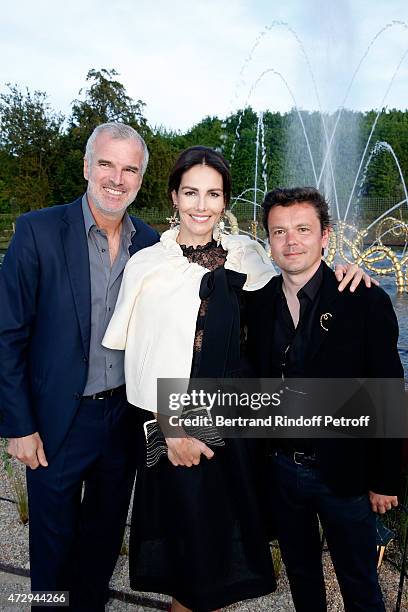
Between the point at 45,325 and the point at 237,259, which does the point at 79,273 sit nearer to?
the point at 45,325

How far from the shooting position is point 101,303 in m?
2.40

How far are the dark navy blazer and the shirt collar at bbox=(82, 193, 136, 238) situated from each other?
37mm

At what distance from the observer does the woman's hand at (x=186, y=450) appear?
2180mm

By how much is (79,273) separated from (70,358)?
14.8 inches

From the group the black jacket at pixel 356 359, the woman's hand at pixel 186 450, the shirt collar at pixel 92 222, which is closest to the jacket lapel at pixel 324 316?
the black jacket at pixel 356 359

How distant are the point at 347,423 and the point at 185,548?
87cm

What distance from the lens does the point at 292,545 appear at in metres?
2.26

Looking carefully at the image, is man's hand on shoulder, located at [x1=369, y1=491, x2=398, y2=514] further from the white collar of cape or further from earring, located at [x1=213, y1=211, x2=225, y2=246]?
earring, located at [x1=213, y1=211, x2=225, y2=246]

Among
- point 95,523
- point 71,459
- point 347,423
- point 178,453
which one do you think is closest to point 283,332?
point 347,423

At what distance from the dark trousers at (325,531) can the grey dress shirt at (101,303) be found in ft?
2.73

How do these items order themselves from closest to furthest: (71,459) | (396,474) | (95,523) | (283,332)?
(396,474) → (283,332) → (71,459) → (95,523)

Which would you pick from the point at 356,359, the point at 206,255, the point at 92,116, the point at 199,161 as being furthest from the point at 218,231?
the point at 92,116

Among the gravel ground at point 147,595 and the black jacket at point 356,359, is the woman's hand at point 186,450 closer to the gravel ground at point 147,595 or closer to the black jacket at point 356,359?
the black jacket at point 356,359

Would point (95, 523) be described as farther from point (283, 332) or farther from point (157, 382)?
point (283, 332)
